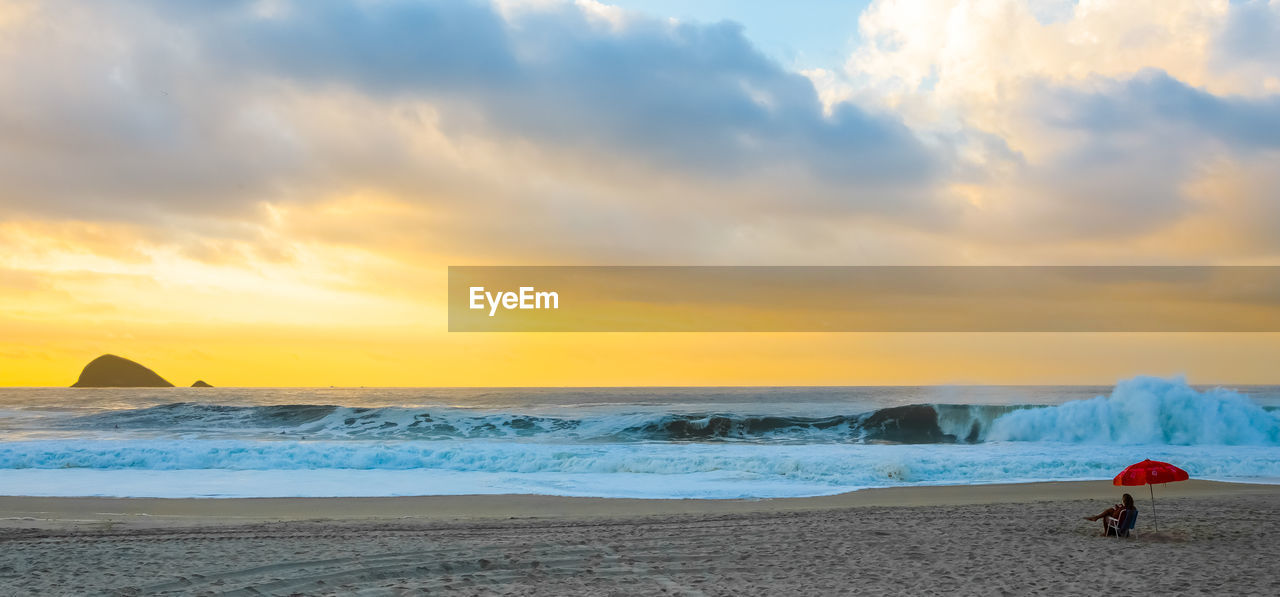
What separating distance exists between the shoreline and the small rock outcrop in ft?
478

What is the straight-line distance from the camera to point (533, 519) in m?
11.5

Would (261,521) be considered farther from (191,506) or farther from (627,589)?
(627,589)

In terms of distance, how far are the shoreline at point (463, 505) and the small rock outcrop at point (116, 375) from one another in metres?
146

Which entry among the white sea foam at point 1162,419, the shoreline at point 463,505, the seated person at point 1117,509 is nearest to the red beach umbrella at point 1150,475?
the seated person at point 1117,509

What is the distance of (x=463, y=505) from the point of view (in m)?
13.4

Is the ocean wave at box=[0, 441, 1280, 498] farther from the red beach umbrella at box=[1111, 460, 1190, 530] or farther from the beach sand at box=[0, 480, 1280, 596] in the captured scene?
the red beach umbrella at box=[1111, 460, 1190, 530]

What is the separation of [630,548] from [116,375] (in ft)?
523

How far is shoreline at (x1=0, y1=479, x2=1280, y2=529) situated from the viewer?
38.8 feet

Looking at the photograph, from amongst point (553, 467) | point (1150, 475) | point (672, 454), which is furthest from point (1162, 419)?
point (553, 467)

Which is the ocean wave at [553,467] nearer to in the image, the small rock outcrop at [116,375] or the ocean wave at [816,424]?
the ocean wave at [816,424]

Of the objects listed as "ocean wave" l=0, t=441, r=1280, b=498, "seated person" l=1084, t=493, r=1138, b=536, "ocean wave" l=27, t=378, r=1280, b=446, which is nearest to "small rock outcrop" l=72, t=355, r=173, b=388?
"ocean wave" l=27, t=378, r=1280, b=446

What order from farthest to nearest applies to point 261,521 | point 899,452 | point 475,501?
point 899,452, point 475,501, point 261,521

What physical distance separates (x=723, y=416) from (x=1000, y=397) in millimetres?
20672

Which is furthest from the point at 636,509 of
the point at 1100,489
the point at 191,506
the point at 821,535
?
the point at 1100,489
